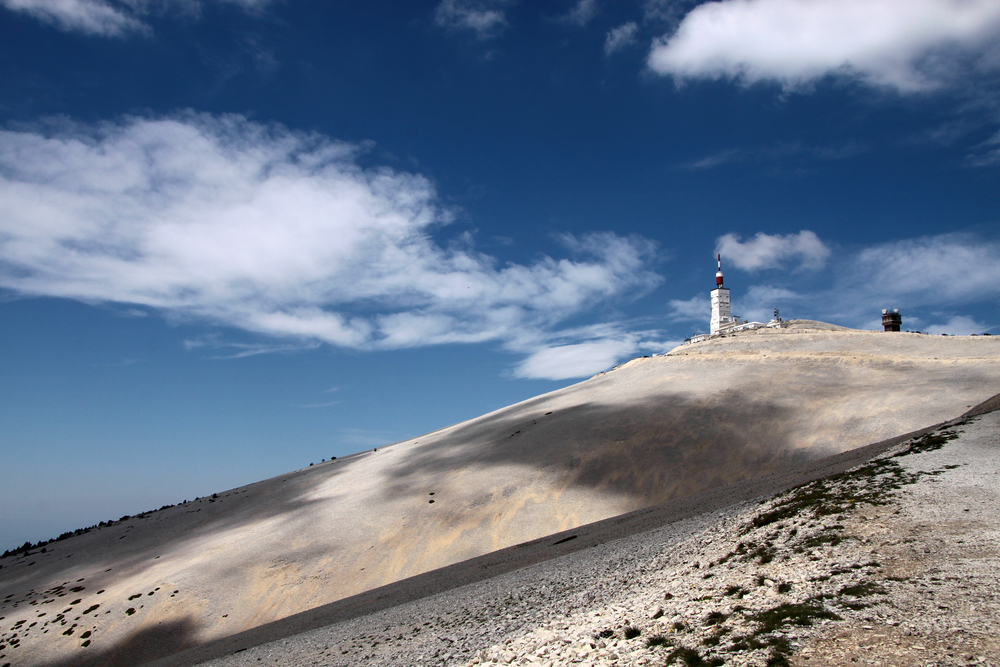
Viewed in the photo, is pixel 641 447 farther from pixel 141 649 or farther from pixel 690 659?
pixel 141 649

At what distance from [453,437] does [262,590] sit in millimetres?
17494

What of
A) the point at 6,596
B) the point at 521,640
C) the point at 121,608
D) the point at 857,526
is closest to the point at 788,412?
the point at 857,526

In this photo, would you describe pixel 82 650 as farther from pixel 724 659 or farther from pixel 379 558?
pixel 724 659

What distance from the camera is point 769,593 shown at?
31.6 ft

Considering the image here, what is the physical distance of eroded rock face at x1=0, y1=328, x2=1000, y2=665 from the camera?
2211 cm

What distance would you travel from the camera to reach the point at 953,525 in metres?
10.3

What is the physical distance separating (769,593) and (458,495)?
744 inches

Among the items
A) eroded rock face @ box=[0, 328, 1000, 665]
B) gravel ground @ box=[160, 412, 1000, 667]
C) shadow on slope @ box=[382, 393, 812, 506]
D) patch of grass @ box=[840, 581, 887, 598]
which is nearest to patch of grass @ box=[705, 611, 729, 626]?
gravel ground @ box=[160, 412, 1000, 667]

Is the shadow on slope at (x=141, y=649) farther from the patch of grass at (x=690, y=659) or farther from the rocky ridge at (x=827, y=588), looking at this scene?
the patch of grass at (x=690, y=659)

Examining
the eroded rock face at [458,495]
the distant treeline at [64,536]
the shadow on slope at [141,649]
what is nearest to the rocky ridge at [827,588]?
the eroded rock face at [458,495]

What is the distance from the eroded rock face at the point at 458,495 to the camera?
22.1m

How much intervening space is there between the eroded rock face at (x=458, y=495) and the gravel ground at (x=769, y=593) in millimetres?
8143

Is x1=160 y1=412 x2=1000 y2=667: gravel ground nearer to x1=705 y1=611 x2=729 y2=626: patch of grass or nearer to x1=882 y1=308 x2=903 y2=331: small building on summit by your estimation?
x1=705 y1=611 x2=729 y2=626: patch of grass

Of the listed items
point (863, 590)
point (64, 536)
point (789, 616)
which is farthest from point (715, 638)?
point (64, 536)
